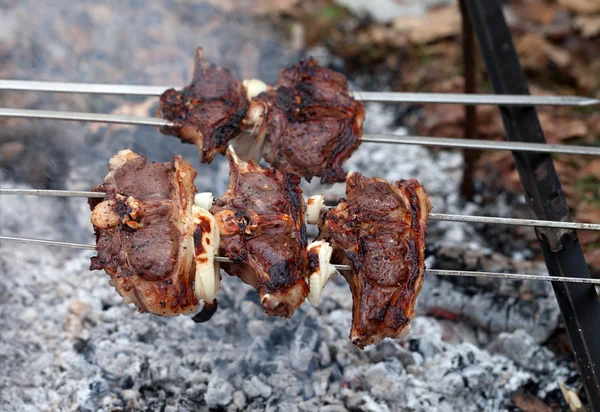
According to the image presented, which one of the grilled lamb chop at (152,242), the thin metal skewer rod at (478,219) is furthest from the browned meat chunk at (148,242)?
the thin metal skewer rod at (478,219)

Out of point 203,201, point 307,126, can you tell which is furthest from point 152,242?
point 307,126

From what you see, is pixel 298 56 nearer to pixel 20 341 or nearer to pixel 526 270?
pixel 526 270

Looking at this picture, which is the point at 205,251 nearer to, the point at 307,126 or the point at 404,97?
the point at 307,126

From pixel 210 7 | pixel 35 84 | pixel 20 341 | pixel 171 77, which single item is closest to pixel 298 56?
pixel 210 7

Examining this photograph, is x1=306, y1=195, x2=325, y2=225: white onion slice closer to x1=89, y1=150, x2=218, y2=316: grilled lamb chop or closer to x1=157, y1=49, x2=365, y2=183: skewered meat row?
x1=157, y1=49, x2=365, y2=183: skewered meat row

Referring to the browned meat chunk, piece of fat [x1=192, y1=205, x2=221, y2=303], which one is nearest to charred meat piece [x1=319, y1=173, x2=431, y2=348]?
piece of fat [x1=192, y1=205, x2=221, y2=303]

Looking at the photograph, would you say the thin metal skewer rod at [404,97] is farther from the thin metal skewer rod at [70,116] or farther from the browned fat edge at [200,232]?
the browned fat edge at [200,232]
